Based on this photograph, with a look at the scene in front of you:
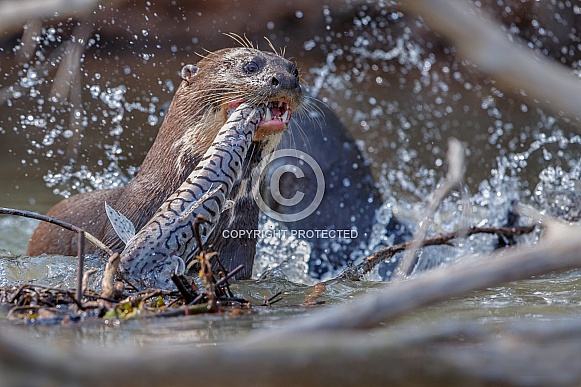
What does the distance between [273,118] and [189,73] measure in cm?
54

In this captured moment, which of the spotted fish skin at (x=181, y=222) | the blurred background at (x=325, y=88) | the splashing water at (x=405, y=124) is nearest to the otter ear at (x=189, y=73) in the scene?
the spotted fish skin at (x=181, y=222)

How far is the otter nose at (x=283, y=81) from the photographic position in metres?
3.07

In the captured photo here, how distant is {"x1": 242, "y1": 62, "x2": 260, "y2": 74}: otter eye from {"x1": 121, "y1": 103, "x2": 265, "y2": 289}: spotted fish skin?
0.71 meters

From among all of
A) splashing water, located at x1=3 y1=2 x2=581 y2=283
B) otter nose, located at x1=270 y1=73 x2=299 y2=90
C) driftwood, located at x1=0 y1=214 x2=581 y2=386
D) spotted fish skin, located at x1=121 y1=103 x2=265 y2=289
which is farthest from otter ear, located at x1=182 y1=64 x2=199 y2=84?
driftwood, located at x1=0 y1=214 x2=581 y2=386

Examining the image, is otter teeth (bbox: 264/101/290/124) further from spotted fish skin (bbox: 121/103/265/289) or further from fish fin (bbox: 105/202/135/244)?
fish fin (bbox: 105/202/135/244)

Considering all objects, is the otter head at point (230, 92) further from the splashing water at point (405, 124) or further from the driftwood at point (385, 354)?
the driftwood at point (385, 354)

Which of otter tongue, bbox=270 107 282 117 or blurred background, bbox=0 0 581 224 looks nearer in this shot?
otter tongue, bbox=270 107 282 117

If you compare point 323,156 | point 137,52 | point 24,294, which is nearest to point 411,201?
point 323,156

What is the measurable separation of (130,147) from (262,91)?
2930 mm

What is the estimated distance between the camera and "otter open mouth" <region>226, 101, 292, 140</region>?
2.93 m

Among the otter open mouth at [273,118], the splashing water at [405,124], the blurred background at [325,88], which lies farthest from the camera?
the blurred background at [325,88]

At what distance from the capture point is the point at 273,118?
3.04 m

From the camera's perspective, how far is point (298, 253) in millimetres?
4320

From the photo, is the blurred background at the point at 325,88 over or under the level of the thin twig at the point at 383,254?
over
